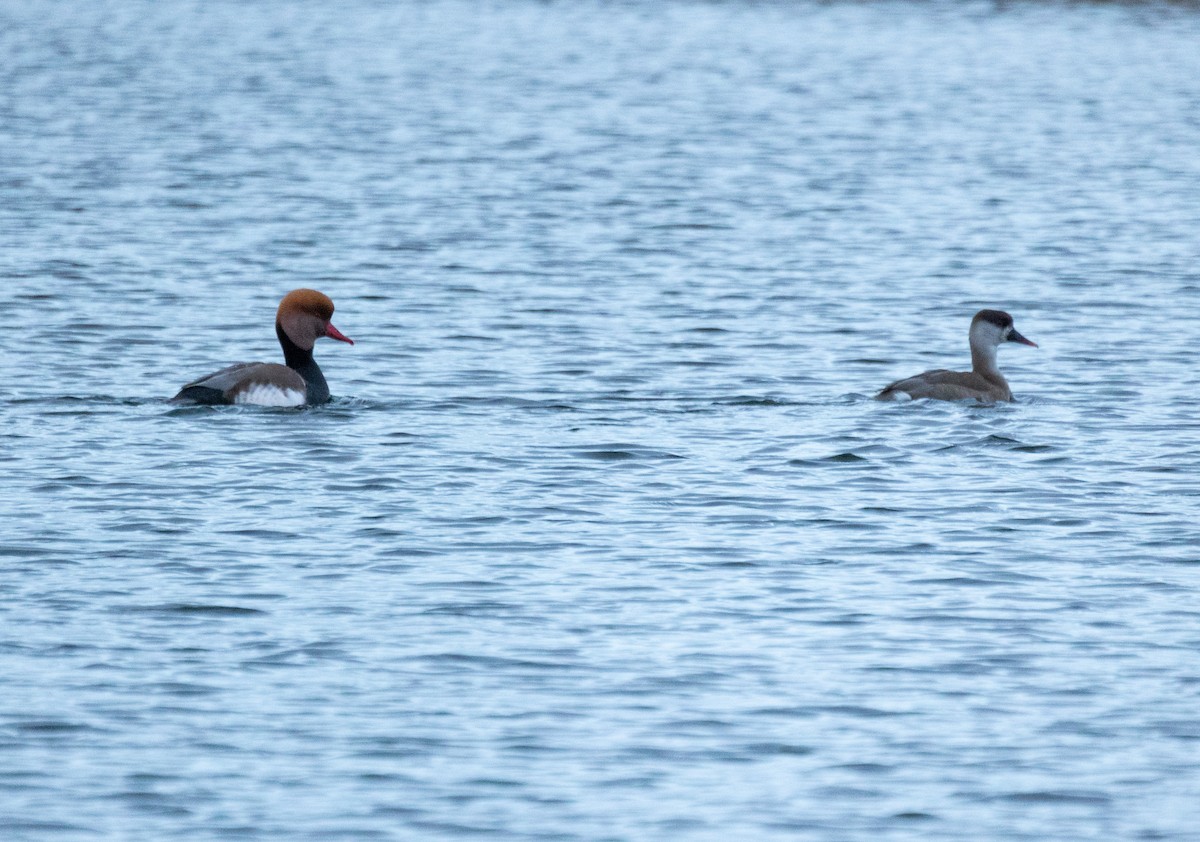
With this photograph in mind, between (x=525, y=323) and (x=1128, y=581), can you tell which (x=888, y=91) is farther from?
(x=1128, y=581)

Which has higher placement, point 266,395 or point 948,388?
point 266,395

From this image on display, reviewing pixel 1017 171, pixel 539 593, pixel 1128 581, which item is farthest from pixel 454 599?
pixel 1017 171

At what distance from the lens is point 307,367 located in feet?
55.6

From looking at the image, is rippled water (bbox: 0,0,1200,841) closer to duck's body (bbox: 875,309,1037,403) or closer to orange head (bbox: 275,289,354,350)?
duck's body (bbox: 875,309,1037,403)

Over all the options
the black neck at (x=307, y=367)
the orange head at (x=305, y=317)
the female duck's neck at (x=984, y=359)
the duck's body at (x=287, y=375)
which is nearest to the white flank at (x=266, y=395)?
the duck's body at (x=287, y=375)

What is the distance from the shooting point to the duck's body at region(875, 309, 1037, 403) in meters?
16.8

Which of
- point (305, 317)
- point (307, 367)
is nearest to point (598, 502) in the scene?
point (307, 367)

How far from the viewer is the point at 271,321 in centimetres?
2056

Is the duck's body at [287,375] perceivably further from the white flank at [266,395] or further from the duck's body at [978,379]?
the duck's body at [978,379]

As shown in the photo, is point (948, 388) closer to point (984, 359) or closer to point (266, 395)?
point (984, 359)

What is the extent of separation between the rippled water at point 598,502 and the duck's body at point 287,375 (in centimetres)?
15

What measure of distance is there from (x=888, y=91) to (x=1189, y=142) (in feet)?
30.0

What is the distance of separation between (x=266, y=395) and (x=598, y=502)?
3.79 meters

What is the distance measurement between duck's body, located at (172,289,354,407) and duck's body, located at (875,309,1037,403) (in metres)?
4.22
